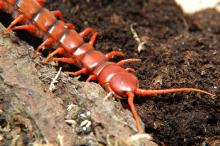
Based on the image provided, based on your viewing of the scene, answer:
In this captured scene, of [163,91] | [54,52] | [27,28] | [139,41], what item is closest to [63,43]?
[54,52]

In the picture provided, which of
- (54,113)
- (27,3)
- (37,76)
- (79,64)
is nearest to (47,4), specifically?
(27,3)

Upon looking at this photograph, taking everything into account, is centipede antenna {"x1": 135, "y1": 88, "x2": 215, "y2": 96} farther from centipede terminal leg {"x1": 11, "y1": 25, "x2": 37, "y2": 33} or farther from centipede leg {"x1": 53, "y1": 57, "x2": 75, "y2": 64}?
centipede terminal leg {"x1": 11, "y1": 25, "x2": 37, "y2": 33}

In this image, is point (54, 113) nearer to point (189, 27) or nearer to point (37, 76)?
point (37, 76)

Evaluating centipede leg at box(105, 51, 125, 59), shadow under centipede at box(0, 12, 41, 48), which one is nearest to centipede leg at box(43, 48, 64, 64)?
shadow under centipede at box(0, 12, 41, 48)

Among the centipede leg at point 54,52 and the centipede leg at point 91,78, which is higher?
the centipede leg at point 54,52

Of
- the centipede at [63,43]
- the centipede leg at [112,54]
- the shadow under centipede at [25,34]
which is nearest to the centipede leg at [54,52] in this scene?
the centipede at [63,43]

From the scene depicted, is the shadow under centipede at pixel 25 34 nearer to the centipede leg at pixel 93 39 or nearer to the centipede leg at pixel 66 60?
the centipede leg at pixel 66 60

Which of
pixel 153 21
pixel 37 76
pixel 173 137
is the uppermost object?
pixel 37 76
